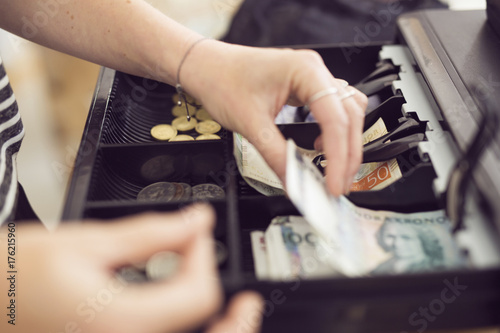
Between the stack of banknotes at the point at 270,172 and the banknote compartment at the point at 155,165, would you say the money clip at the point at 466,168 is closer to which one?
the stack of banknotes at the point at 270,172

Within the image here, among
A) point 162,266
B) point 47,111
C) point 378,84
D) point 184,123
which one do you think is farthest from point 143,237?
point 47,111

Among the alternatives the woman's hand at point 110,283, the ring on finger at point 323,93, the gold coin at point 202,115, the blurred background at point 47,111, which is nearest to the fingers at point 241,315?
the woman's hand at point 110,283

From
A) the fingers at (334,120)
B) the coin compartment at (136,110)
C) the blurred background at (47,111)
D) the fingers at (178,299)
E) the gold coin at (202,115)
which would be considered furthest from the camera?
the blurred background at (47,111)

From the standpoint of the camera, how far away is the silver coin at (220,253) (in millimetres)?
723

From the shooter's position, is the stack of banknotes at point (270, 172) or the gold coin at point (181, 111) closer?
the stack of banknotes at point (270, 172)

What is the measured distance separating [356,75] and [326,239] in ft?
2.01

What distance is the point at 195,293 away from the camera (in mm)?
506

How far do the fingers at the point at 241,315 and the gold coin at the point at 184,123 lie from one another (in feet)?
1.75

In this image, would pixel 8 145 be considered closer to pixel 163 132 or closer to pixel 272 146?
pixel 163 132

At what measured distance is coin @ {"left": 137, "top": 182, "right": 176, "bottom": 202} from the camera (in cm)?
86

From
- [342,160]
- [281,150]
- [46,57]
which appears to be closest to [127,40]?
[281,150]

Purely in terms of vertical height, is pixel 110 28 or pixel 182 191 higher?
pixel 110 28

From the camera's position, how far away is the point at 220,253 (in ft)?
2.40

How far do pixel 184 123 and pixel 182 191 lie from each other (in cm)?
23
